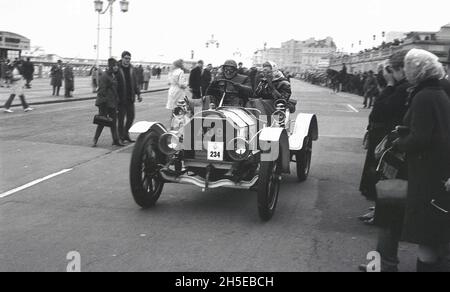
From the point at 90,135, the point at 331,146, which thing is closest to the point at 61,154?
the point at 90,135

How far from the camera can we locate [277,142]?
6305 millimetres

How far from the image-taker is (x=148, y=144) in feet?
21.3

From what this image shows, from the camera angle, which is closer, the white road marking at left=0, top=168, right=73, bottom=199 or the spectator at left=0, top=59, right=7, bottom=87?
the white road marking at left=0, top=168, right=73, bottom=199


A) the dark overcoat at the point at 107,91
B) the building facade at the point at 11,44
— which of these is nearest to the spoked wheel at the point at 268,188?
the dark overcoat at the point at 107,91

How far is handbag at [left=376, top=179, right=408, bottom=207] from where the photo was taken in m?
4.10

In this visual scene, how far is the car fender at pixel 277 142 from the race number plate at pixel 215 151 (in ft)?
1.62

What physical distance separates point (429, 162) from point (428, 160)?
0.02 meters

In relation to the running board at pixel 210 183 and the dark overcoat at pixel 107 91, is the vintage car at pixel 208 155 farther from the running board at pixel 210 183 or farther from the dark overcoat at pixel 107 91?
the dark overcoat at pixel 107 91

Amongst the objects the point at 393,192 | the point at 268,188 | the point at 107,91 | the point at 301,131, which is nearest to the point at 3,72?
Answer: the point at 107,91

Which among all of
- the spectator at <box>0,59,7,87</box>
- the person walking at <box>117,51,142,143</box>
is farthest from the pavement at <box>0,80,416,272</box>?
the spectator at <box>0,59,7,87</box>

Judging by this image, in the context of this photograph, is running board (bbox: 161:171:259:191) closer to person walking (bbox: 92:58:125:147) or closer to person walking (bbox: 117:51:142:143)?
person walking (bbox: 92:58:125:147)

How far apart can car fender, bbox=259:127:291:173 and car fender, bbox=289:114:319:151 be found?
3.45 feet

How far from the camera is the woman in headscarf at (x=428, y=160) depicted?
148 inches
